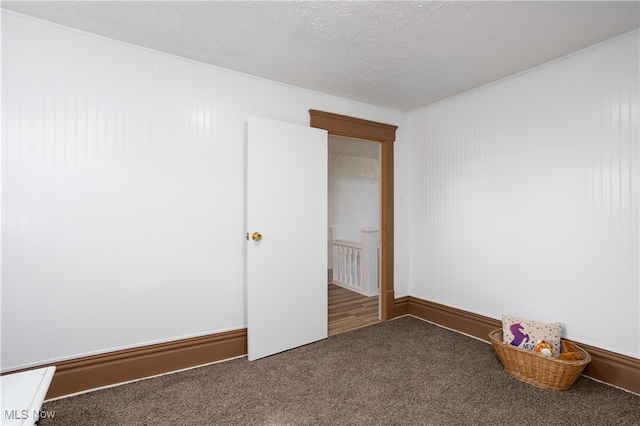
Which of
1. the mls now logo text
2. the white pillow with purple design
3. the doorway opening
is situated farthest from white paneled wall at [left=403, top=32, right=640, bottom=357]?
the mls now logo text

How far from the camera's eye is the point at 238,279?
2676mm

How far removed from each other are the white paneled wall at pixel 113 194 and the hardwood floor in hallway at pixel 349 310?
1.16m

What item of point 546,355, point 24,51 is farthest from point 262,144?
point 546,355

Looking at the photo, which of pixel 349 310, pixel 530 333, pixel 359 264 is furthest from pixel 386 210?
pixel 530 333

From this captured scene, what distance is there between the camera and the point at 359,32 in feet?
6.76

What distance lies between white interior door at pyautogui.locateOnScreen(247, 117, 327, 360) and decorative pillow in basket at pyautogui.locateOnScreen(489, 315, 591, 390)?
150 cm

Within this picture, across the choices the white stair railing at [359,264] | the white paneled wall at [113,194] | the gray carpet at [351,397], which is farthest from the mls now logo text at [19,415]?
the white stair railing at [359,264]

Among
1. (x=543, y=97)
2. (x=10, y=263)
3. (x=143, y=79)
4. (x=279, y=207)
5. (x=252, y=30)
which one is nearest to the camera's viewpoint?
(x=10, y=263)

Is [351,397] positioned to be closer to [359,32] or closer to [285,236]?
[285,236]

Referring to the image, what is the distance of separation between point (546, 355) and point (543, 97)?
1.93 m

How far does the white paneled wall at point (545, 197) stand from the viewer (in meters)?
2.13

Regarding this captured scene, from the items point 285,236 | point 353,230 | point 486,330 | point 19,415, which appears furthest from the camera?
point 353,230

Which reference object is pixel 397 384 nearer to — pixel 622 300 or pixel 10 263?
pixel 622 300

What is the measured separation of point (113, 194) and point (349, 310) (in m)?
2.75
